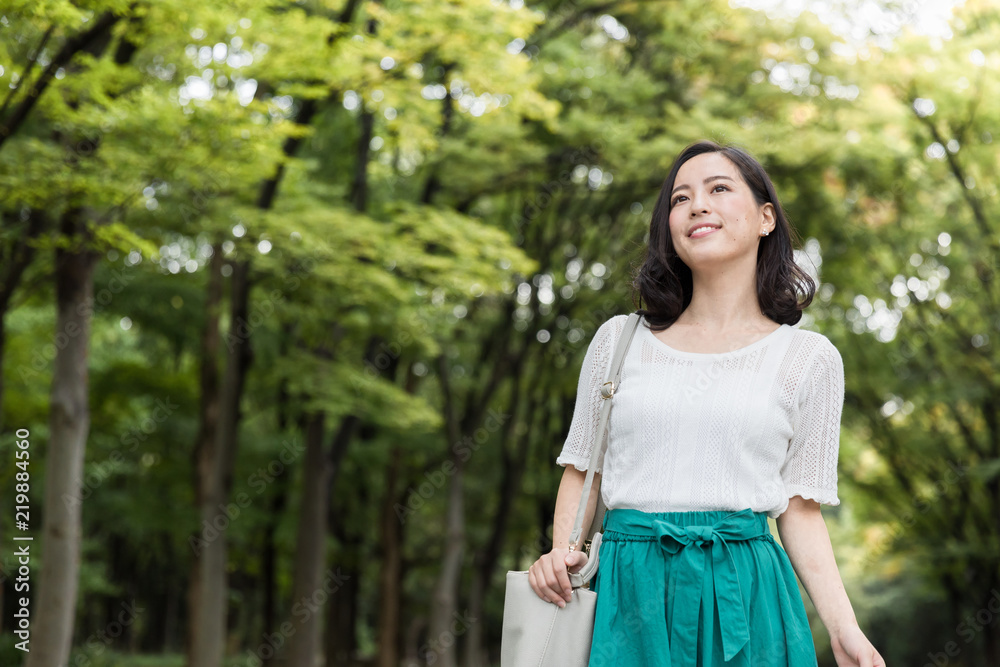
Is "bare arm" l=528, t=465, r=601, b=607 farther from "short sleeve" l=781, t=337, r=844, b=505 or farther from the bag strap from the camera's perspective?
"short sleeve" l=781, t=337, r=844, b=505

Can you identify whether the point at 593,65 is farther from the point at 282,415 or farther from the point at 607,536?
the point at 607,536

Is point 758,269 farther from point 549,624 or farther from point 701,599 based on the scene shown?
point 549,624

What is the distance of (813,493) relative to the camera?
1.93 metres

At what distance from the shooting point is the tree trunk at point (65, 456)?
7594 mm

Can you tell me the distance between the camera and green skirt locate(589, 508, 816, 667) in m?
1.82

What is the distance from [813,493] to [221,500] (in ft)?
32.4

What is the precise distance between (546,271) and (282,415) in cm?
543

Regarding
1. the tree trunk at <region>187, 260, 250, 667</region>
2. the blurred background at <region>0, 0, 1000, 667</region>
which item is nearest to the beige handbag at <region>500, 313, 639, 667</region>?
the blurred background at <region>0, 0, 1000, 667</region>

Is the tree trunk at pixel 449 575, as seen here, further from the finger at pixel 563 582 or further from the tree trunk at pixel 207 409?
the finger at pixel 563 582

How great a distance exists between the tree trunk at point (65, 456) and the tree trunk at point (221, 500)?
247 cm

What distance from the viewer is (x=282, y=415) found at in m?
16.7

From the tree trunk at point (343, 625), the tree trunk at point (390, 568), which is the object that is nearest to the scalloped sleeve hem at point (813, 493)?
the tree trunk at point (390, 568)

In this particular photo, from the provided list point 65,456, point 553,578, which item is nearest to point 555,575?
point 553,578

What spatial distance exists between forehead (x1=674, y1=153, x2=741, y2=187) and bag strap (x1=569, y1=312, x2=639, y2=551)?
36cm
